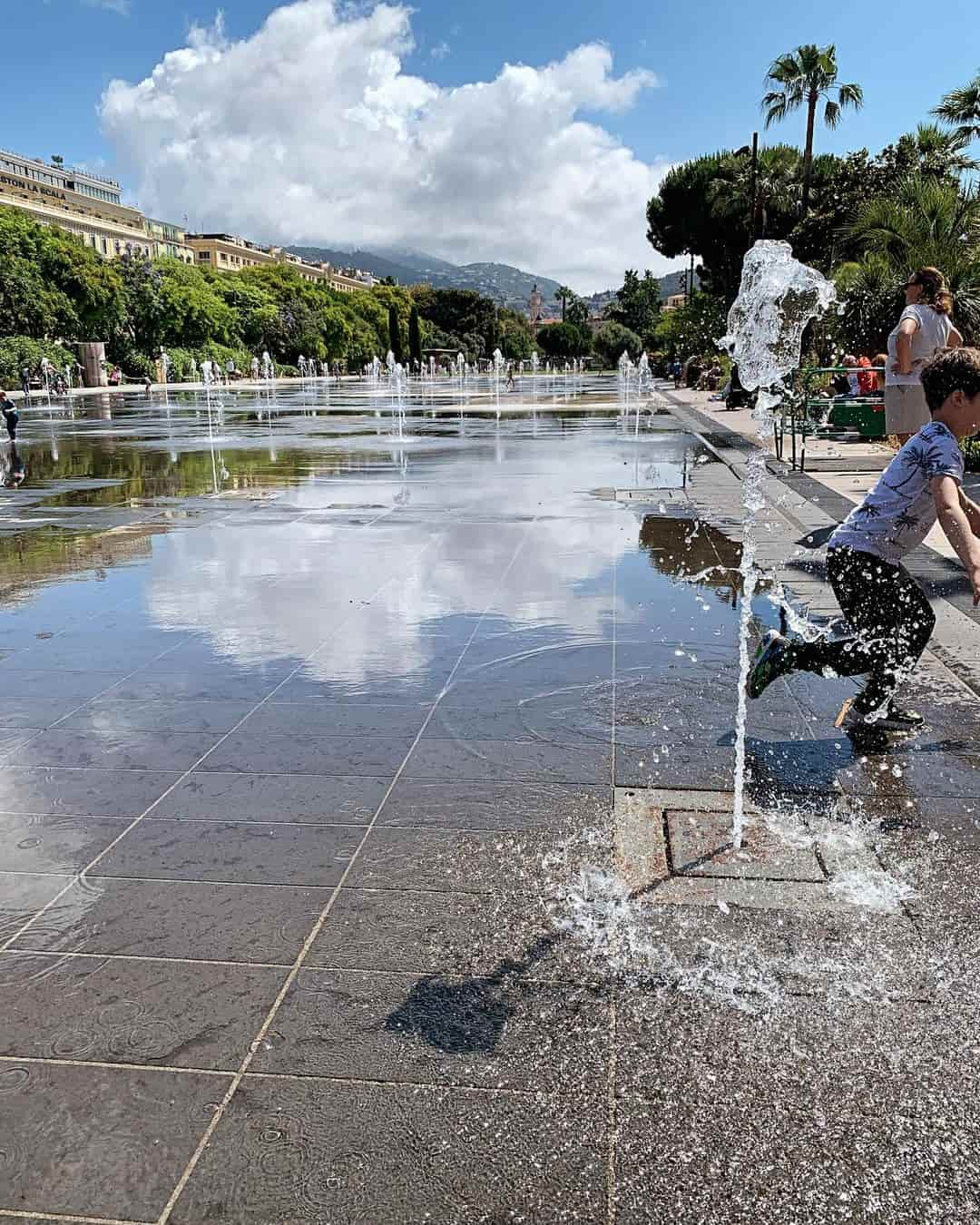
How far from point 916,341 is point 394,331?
114460 mm

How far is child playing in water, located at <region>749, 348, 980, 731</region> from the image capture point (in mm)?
3859

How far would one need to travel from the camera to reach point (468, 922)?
298cm

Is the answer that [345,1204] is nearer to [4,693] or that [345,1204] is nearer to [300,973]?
[300,973]

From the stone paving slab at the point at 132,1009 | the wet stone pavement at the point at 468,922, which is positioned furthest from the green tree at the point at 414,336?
the stone paving slab at the point at 132,1009

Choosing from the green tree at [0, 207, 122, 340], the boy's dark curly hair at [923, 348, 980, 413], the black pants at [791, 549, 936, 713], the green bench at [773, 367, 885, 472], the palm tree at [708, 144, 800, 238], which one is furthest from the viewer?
the green tree at [0, 207, 122, 340]

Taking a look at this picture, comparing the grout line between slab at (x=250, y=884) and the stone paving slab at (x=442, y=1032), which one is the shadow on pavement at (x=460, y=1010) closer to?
the stone paving slab at (x=442, y=1032)

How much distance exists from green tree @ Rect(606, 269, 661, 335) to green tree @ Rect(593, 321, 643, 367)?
46.3 ft

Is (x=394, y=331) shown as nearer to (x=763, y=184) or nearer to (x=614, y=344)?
(x=614, y=344)

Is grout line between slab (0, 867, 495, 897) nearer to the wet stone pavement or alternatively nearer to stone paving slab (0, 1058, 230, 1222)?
the wet stone pavement

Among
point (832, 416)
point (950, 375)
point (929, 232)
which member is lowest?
point (832, 416)

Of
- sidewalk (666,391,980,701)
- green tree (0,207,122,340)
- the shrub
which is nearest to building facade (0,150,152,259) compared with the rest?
green tree (0,207,122,340)

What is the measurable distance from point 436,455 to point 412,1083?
14.3 m

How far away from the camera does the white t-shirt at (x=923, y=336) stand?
25.7 feet

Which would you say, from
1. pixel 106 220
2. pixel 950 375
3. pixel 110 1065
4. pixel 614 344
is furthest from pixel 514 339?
pixel 110 1065
